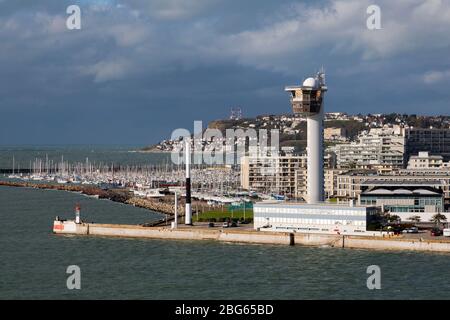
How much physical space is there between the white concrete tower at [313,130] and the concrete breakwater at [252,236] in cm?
626

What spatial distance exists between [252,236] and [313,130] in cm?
968

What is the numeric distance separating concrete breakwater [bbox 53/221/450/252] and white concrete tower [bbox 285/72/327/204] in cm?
626

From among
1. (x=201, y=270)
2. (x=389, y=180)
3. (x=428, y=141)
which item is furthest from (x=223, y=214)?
(x=428, y=141)

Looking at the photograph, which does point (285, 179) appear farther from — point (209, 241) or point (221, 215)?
point (209, 241)

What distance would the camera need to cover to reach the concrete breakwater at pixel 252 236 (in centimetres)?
4972

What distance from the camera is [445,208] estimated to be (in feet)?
220

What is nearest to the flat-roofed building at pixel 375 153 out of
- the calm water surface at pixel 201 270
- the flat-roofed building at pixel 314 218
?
the flat-roofed building at pixel 314 218

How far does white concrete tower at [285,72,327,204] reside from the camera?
193ft

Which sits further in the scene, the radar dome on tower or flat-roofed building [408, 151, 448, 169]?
flat-roofed building [408, 151, 448, 169]

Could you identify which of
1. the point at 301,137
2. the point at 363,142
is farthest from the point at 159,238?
the point at 301,137

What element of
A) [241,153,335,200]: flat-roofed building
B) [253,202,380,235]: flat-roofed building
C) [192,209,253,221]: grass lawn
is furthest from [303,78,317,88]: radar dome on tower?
[241,153,335,200]: flat-roofed building

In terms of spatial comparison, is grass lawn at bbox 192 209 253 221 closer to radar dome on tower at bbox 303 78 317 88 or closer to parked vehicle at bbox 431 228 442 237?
radar dome on tower at bbox 303 78 317 88

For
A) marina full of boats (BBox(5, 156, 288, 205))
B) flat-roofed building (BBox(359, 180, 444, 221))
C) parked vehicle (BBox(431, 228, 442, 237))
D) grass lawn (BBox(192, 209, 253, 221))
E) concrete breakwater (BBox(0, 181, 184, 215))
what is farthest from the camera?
marina full of boats (BBox(5, 156, 288, 205))

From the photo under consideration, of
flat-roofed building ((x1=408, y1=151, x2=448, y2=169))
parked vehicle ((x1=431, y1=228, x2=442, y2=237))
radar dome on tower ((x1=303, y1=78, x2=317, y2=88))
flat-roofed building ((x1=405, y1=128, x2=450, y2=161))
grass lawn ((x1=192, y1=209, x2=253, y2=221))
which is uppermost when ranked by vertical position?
radar dome on tower ((x1=303, y1=78, x2=317, y2=88))
